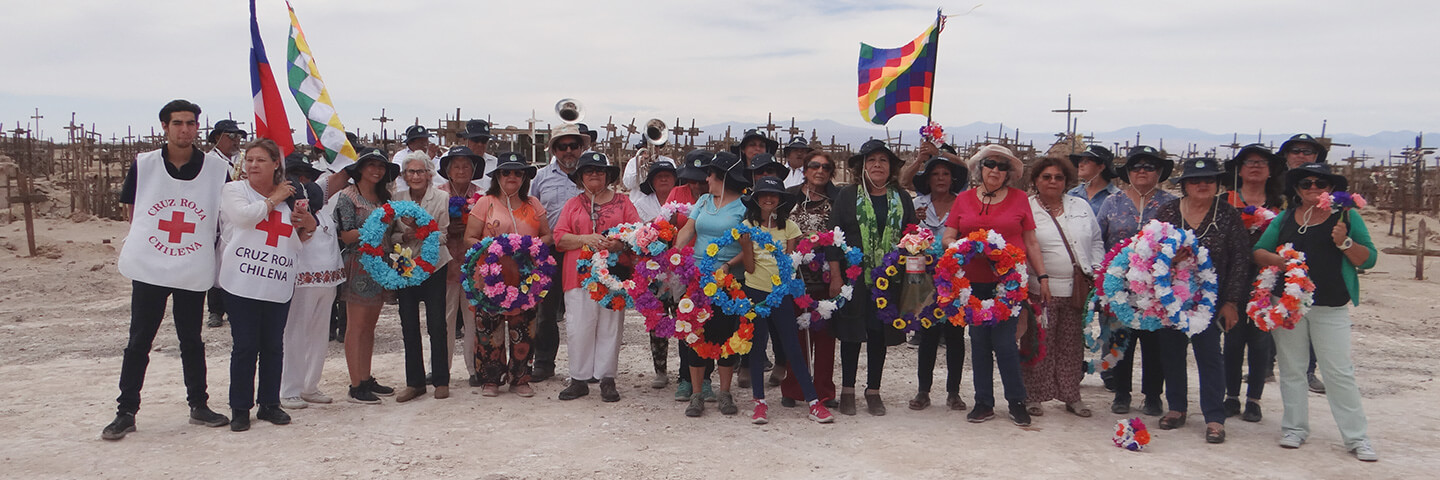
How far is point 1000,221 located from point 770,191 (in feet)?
5.45

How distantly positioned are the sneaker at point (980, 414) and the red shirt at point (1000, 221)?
99 cm

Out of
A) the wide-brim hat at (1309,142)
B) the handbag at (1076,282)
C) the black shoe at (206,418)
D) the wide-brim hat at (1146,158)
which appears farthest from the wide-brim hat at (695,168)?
the wide-brim hat at (1309,142)

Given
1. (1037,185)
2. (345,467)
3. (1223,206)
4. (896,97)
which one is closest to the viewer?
(345,467)

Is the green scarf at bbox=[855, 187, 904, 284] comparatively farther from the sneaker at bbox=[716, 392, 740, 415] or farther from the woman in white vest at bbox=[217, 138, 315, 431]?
the woman in white vest at bbox=[217, 138, 315, 431]

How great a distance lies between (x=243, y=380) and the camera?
6359 mm

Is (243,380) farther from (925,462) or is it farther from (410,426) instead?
(925,462)

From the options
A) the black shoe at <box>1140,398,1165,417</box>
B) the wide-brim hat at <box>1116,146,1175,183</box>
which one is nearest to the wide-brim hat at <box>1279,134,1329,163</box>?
the wide-brim hat at <box>1116,146,1175,183</box>

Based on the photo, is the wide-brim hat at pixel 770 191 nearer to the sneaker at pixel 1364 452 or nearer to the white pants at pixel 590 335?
the white pants at pixel 590 335

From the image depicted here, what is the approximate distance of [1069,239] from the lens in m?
6.81

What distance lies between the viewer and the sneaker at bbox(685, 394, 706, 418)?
22.9 feet

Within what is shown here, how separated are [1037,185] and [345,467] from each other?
17.1ft

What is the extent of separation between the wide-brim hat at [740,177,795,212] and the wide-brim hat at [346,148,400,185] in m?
2.78

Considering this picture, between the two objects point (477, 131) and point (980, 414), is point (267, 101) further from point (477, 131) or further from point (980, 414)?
point (980, 414)

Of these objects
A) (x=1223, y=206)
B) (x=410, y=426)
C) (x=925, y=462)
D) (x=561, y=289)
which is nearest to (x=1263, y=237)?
(x=1223, y=206)
